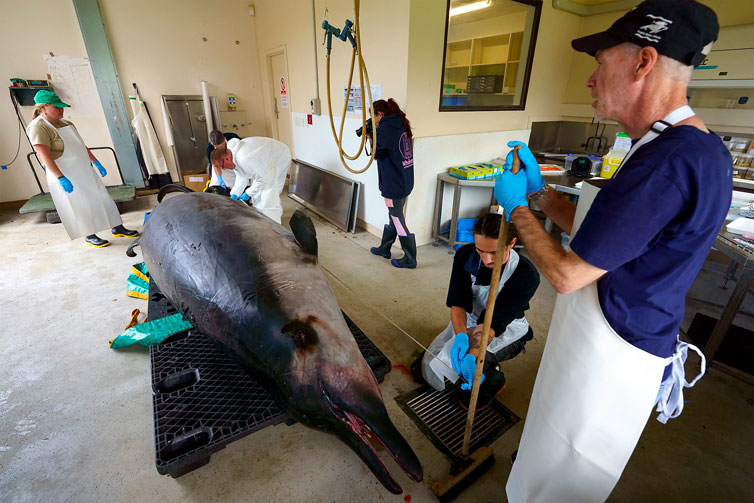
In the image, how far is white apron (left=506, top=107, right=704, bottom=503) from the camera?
0.96 metres

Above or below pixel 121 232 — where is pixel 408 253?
above

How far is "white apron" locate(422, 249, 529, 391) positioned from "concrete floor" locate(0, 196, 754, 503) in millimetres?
182

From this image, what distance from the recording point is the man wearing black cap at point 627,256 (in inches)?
30.6

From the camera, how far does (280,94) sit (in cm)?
616

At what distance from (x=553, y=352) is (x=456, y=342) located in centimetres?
60

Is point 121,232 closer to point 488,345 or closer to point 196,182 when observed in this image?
point 196,182

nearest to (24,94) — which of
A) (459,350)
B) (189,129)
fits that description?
(189,129)

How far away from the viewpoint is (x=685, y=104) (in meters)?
0.85

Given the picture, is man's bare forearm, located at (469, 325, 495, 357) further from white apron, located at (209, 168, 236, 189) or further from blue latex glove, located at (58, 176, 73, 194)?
blue latex glove, located at (58, 176, 73, 194)

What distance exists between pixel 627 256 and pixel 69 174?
4.81m

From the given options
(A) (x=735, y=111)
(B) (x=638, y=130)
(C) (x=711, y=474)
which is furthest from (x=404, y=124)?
(A) (x=735, y=111)

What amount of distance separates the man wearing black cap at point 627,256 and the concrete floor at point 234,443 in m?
0.60

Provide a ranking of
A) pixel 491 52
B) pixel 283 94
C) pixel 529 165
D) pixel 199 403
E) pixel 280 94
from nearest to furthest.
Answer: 1. pixel 529 165
2. pixel 199 403
3. pixel 491 52
4. pixel 283 94
5. pixel 280 94

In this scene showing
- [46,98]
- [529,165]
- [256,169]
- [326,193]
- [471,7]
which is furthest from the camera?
[326,193]
